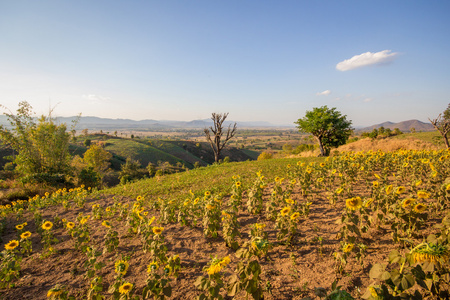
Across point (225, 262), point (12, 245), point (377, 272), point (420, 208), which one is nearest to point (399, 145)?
point (420, 208)

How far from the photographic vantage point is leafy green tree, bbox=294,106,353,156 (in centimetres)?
2455

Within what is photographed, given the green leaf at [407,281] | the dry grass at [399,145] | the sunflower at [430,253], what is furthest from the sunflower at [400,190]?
the dry grass at [399,145]

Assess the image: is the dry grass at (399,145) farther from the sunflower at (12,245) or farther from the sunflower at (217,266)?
the sunflower at (12,245)

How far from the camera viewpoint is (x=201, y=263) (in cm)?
382

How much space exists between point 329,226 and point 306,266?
5.00 feet

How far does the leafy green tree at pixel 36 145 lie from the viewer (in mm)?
13302

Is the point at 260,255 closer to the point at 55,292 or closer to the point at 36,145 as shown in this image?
the point at 55,292

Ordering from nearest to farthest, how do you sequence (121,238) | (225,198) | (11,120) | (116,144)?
1. (121,238)
2. (225,198)
3. (11,120)
4. (116,144)

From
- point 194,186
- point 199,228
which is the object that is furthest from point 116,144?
point 199,228

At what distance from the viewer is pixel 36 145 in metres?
13.9

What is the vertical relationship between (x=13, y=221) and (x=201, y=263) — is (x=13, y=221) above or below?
below

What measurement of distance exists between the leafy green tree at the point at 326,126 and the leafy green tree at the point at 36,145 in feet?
82.7

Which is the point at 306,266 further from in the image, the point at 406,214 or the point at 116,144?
the point at 116,144

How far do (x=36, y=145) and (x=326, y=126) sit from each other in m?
28.0
